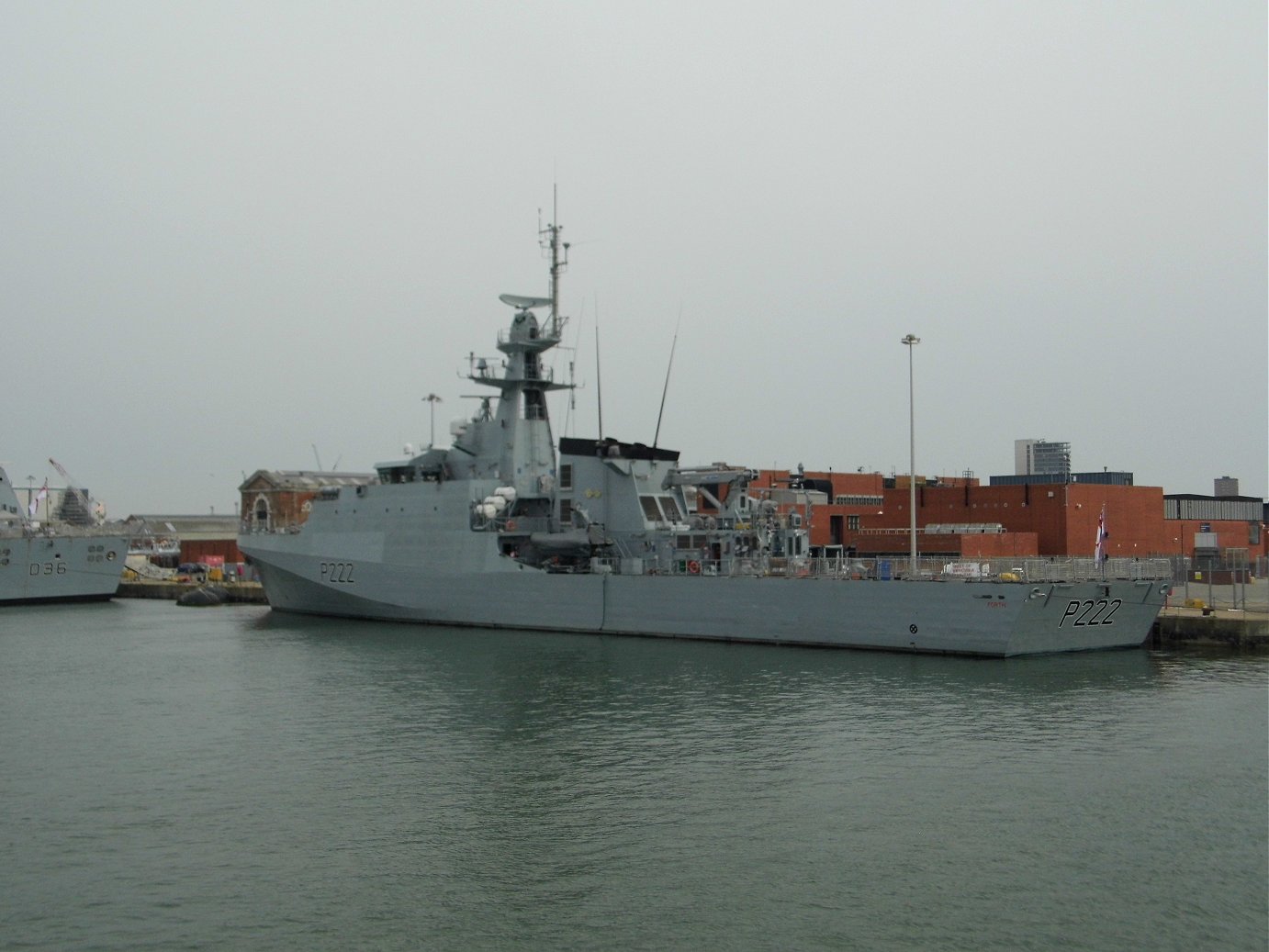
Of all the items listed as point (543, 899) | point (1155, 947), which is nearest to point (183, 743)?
point (543, 899)

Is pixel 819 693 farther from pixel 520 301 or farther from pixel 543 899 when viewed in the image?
pixel 520 301

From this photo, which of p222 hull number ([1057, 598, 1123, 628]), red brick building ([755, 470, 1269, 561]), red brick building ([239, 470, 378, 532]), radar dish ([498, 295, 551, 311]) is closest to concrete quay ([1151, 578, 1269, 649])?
p222 hull number ([1057, 598, 1123, 628])

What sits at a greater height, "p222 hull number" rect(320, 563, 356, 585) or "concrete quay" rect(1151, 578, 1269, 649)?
"p222 hull number" rect(320, 563, 356, 585)

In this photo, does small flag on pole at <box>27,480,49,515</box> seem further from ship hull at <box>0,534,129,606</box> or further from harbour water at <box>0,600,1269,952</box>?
harbour water at <box>0,600,1269,952</box>

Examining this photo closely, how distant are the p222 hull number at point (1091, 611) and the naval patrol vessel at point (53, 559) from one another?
127 ft

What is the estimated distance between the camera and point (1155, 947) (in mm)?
9750

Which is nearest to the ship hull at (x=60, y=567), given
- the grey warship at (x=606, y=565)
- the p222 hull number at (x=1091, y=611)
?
the grey warship at (x=606, y=565)

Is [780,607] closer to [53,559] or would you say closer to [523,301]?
[523,301]

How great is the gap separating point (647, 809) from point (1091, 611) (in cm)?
1471

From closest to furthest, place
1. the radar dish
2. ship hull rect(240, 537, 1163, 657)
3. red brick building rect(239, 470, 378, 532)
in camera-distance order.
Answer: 1. ship hull rect(240, 537, 1163, 657)
2. the radar dish
3. red brick building rect(239, 470, 378, 532)

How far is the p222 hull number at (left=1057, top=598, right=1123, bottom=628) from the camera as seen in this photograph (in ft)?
79.7

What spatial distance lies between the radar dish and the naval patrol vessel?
2451cm

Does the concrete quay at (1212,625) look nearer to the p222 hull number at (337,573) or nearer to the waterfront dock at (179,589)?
the p222 hull number at (337,573)

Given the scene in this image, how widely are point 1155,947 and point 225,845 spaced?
29.6 feet
